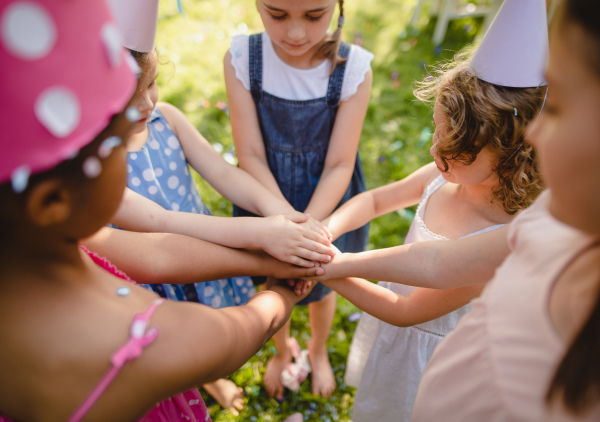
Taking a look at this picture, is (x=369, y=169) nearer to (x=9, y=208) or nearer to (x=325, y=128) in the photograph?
(x=325, y=128)

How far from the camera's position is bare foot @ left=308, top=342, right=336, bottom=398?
222cm

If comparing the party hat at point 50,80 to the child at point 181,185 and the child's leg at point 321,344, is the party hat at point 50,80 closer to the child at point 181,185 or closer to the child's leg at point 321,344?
the child at point 181,185

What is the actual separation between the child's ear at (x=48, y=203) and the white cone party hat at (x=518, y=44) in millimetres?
1198

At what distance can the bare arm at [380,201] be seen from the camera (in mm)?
1751

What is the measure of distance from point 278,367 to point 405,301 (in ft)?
3.23

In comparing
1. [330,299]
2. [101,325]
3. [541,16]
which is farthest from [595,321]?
[330,299]

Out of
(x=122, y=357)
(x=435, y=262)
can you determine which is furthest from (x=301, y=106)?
(x=122, y=357)

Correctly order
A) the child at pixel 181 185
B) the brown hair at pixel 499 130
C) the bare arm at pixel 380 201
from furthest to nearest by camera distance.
Result: the bare arm at pixel 380 201 → the child at pixel 181 185 → the brown hair at pixel 499 130

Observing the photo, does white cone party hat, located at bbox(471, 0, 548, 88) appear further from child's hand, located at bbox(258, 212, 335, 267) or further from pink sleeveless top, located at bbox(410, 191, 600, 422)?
child's hand, located at bbox(258, 212, 335, 267)

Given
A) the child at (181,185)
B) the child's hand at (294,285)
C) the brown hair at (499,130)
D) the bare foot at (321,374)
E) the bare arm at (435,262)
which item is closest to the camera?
the bare arm at (435,262)

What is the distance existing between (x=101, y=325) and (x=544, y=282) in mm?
795

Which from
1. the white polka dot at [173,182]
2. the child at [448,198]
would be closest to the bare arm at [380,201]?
the child at [448,198]

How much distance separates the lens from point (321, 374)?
7.35 ft

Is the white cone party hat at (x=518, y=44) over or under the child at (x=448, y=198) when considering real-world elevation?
over
